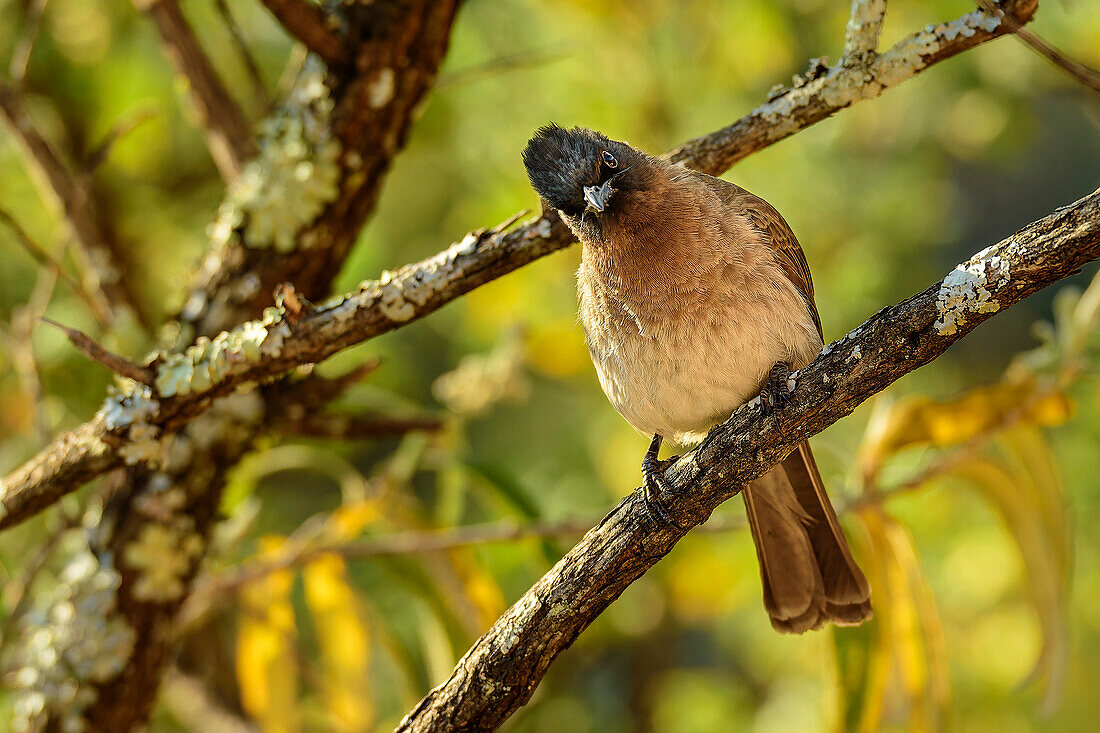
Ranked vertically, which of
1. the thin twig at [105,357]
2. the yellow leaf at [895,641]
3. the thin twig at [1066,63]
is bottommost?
the yellow leaf at [895,641]

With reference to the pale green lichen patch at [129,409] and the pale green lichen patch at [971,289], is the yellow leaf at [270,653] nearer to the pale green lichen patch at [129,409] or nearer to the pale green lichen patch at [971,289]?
the pale green lichen patch at [129,409]

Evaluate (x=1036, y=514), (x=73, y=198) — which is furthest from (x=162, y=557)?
(x=1036, y=514)

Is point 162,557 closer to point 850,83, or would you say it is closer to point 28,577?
point 28,577

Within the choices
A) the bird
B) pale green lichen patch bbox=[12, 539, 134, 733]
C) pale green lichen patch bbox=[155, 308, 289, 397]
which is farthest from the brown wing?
pale green lichen patch bbox=[12, 539, 134, 733]

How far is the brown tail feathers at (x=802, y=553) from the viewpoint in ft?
6.26

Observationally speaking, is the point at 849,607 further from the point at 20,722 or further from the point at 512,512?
the point at 20,722

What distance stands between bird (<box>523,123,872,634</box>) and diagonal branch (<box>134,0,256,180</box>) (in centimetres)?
99

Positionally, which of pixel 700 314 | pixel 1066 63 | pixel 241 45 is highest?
pixel 241 45

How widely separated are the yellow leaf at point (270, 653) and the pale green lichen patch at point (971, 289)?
1.86 metres

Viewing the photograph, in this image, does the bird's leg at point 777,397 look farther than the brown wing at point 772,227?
No

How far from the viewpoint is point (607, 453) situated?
3643 millimetres

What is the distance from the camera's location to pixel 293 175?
6.32ft

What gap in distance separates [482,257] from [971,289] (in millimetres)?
736

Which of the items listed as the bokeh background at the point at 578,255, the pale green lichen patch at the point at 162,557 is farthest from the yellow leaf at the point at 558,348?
the pale green lichen patch at the point at 162,557
